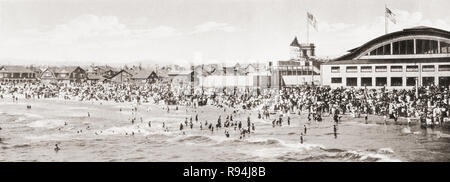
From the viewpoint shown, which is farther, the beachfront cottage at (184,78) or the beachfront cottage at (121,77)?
the beachfront cottage at (121,77)

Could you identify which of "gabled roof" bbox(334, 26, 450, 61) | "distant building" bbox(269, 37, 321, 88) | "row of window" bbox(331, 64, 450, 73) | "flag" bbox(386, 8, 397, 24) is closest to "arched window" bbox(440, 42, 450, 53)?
"gabled roof" bbox(334, 26, 450, 61)

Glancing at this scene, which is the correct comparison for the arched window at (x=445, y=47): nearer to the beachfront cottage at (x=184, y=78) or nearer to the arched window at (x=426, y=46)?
the arched window at (x=426, y=46)

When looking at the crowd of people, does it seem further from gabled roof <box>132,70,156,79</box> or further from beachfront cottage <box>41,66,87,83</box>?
gabled roof <box>132,70,156,79</box>

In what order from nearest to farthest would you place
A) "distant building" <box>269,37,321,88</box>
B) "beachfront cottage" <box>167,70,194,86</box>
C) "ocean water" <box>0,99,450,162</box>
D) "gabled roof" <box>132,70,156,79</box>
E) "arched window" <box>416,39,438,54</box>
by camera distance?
"ocean water" <box>0,99,450,162</box>, "arched window" <box>416,39,438,54</box>, "distant building" <box>269,37,321,88</box>, "beachfront cottage" <box>167,70,194,86</box>, "gabled roof" <box>132,70,156,79</box>

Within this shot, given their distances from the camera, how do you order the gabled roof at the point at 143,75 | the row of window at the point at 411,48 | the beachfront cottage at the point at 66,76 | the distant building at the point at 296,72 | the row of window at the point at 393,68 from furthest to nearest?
the gabled roof at the point at 143,75, the beachfront cottage at the point at 66,76, the distant building at the point at 296,72, the row of window at the point at 411,48, the row of window at the point at 393,68

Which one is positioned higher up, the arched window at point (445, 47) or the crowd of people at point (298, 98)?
the arched window at point (445, 47)

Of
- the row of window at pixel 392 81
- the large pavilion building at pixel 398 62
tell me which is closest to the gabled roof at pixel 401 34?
the large pavilion building at pixel 398 62

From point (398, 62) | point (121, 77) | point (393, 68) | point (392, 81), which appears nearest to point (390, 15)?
point (398, 62)

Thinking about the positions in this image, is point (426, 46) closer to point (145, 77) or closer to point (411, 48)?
point (411, 48)
